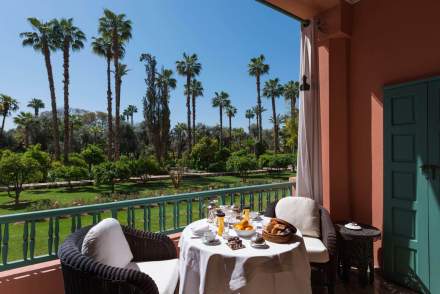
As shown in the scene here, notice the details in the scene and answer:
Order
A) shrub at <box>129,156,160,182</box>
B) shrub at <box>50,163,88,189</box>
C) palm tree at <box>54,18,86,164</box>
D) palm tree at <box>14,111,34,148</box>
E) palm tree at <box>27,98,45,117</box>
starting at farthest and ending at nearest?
1. palm tree at <box>27,98,45,117</box>
2. palm tree at <box>14,111,34,148</box>
3. palm tree at <box>54,18,86,164</box>
4. shrub at <box>129,156,160,182</box>
5. shrub at <box>50,163,88,189</box>

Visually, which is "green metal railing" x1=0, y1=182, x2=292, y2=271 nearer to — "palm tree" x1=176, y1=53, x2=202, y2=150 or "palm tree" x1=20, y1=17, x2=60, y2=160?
"palm tree" x1=20, y1=17, x2=60, y2=160

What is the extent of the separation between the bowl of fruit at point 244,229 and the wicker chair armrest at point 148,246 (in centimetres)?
62

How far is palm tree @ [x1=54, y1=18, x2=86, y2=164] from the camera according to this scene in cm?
1596

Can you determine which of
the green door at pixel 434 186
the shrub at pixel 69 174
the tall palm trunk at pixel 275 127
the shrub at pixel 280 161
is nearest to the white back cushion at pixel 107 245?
the green door at pixel 434 186

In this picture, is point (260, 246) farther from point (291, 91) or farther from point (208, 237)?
point (291, 91)

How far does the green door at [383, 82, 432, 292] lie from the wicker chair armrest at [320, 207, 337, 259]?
2.25 ft

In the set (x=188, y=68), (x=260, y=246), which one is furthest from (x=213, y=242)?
(x=188, y=68)

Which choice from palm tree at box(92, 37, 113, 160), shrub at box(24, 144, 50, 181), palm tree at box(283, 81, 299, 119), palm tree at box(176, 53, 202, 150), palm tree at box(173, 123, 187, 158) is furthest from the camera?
palm tree at box(173, 123, 187, 158)

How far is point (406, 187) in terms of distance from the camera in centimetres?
269

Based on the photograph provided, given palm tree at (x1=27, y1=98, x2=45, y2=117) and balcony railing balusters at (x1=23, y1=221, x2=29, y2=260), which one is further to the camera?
palm tree at (x1=27, y1=98, x2=45, y2=117)

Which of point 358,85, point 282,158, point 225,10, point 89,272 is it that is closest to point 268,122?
point 282,158

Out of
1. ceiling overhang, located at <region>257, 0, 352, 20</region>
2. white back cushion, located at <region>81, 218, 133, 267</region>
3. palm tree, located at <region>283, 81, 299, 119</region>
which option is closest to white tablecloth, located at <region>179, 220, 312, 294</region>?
white back cushion, located at <region>81, 218, 133, 267</region>

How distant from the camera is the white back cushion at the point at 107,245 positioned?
1753 millimetres

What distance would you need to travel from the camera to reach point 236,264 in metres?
1.69
